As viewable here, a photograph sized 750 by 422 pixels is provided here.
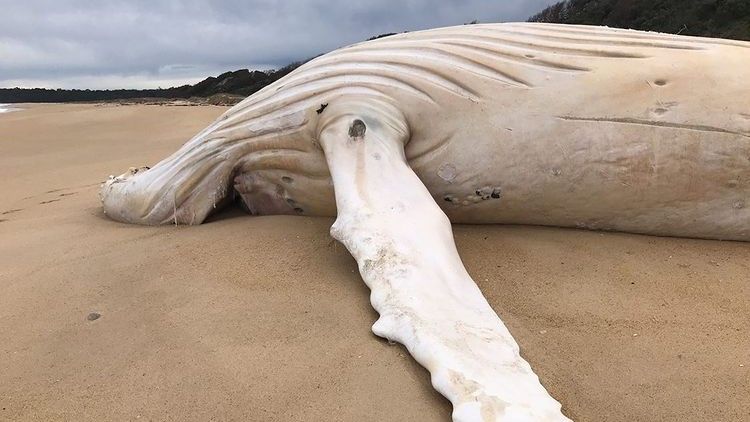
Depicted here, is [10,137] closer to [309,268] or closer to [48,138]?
[48,138]

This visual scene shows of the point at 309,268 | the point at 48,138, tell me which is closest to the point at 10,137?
the point at 48,138

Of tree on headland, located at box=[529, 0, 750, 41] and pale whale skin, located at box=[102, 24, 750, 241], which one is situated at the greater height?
tree on headland, located at box=[529, 0, 750, 41]

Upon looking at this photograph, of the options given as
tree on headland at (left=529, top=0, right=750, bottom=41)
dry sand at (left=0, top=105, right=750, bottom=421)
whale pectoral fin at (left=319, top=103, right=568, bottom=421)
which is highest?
tree on headland at (left=529, top=0, right=750, bottom=41)

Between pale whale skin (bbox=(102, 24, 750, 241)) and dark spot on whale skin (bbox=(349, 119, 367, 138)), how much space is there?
255 mm

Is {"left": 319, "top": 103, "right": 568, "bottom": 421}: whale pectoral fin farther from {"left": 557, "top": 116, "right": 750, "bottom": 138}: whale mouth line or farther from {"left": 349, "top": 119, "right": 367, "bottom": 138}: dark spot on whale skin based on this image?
{"left": 557, "top": 116, "right": 750, "bottom": 138}: whale mouth line

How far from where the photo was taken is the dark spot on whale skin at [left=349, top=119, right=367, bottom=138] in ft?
9.65

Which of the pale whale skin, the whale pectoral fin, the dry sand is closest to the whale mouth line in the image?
the pale whale skin

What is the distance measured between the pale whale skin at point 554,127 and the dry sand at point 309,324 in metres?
0.17

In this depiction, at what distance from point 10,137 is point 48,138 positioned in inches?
28.8

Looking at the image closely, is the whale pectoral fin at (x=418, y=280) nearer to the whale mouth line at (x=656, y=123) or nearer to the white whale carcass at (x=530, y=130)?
the white whale carcass at (x=530, y=130)

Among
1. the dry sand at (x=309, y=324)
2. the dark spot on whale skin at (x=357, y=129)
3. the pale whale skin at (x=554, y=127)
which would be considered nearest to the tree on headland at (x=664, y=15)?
the pale whale skin at (x=554, y=127)

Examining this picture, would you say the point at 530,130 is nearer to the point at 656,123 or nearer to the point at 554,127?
the point at 554,127

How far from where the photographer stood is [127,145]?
10.2m

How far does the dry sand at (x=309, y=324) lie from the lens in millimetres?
1785
